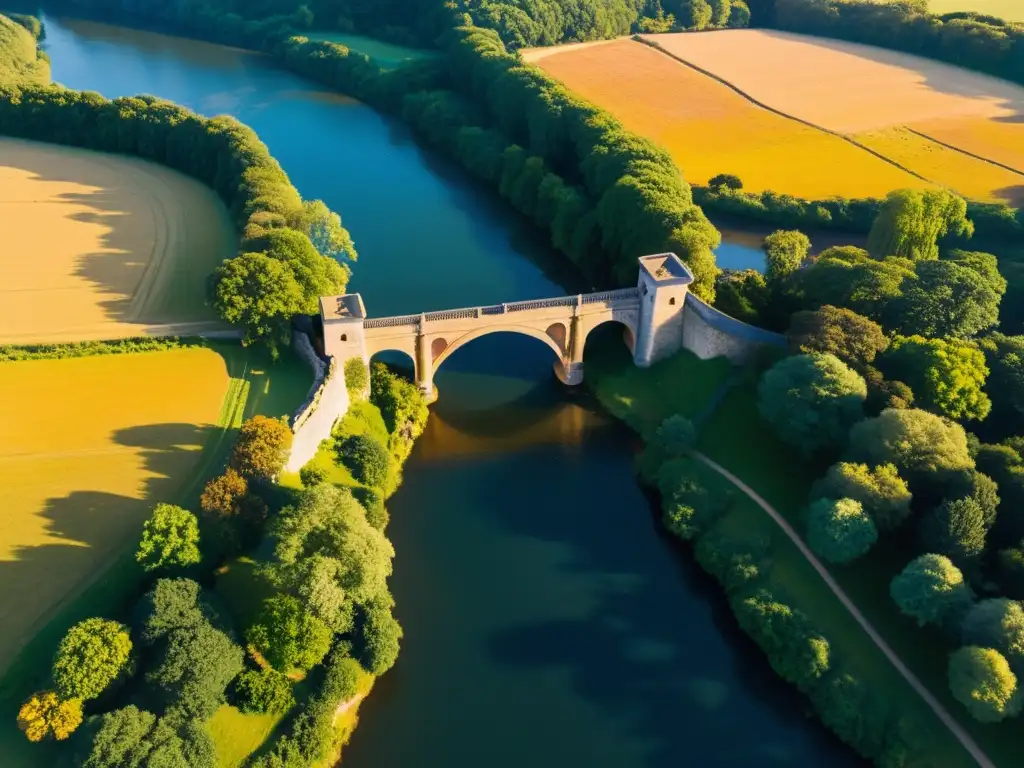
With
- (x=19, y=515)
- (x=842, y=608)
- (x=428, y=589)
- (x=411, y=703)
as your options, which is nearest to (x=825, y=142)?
(x=842, y=608)

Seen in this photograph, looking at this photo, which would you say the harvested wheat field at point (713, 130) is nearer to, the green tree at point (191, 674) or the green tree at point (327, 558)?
the green tree at point (327, 558)

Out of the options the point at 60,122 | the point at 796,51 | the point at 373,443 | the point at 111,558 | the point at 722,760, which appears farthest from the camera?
the point at 796,51

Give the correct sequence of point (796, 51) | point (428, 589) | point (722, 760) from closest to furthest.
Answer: point (722, 760) < point (428, 589) < point (796, 51)

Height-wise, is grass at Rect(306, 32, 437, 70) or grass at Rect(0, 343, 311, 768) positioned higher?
grass at Rect(306, 32, 437, 70)

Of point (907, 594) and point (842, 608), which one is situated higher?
point (907, 594)

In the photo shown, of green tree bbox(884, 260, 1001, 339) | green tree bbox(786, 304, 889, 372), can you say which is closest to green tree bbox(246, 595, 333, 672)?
green tree bbox(786, 304, 889, 372)

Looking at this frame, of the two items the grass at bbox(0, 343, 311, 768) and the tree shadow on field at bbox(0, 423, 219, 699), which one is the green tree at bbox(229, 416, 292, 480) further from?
the tree shadow on field at bbox(0, 423, 219, 699)

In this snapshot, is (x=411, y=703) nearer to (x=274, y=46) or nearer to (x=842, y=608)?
(x=842, y=608)
